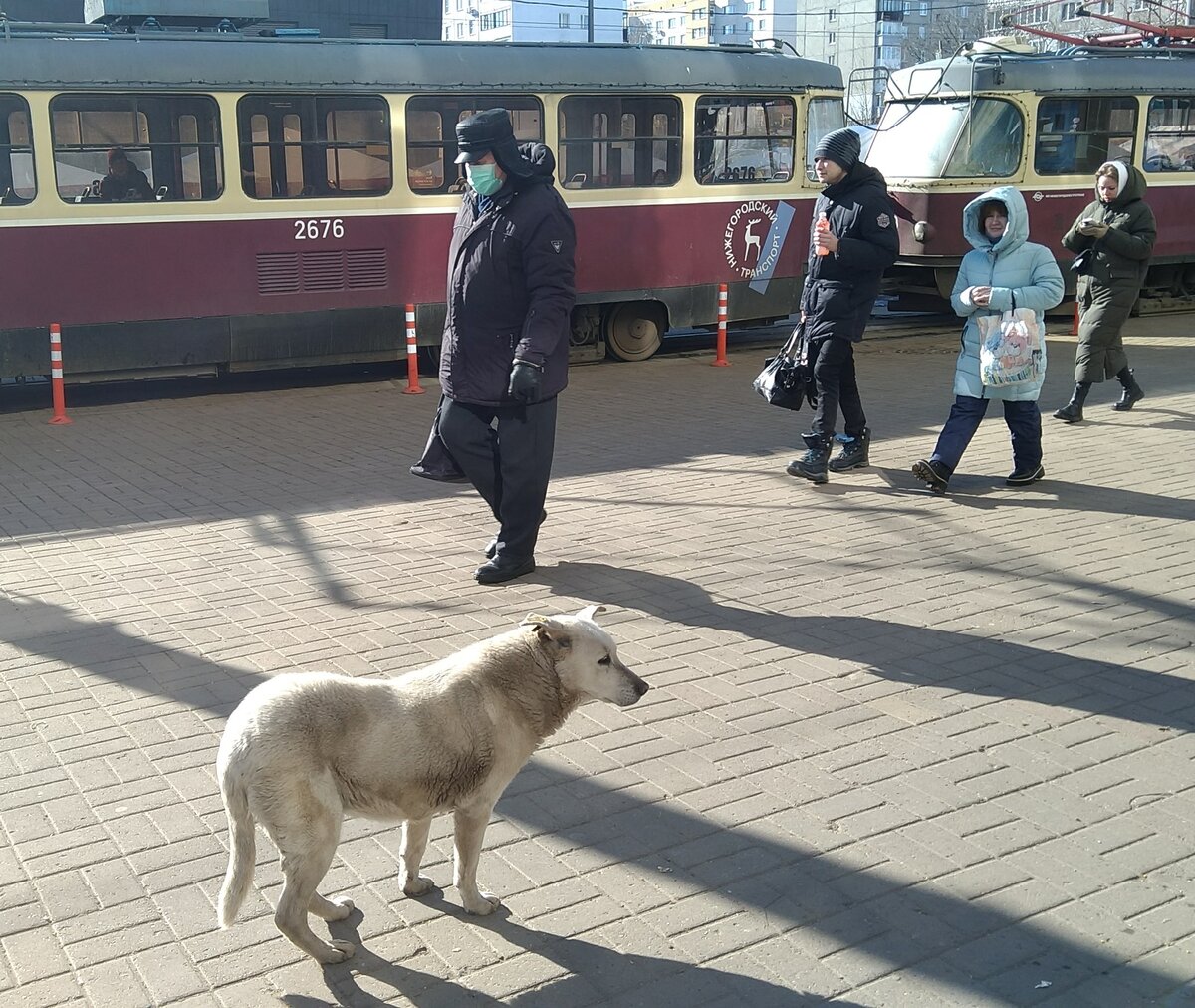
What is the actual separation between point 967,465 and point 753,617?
3681 millimetres

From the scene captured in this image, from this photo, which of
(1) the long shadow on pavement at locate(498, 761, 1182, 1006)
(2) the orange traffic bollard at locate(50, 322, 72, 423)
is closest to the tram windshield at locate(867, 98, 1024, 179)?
(2) the orange traffic bollard at locate(50, 322, 72, 423)

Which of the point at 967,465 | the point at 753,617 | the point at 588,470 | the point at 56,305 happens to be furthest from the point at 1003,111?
the point at 753,617

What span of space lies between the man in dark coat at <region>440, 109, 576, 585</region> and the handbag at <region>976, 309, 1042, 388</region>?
3.00 meters

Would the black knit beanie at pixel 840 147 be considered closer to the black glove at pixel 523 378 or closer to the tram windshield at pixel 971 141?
the black glove at pixel 523 378

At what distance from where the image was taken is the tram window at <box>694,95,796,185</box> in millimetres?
14477

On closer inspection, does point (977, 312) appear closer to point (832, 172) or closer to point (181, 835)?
point (832, 172)

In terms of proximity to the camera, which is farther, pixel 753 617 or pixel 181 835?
pixel 753 617

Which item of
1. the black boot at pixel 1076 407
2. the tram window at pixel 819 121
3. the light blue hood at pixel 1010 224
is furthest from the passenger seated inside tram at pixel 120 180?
the black boot at pixel 1076 407

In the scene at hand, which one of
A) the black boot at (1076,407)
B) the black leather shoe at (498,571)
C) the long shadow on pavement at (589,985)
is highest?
the black boot at (1076,407)

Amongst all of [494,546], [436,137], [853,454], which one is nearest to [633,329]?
[436,137]

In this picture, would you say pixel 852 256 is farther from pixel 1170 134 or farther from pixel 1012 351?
pixel 1170 134

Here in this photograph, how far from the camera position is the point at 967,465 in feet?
30.8

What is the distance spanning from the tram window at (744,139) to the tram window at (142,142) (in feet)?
17.0

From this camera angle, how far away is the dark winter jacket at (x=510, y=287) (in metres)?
6.43
